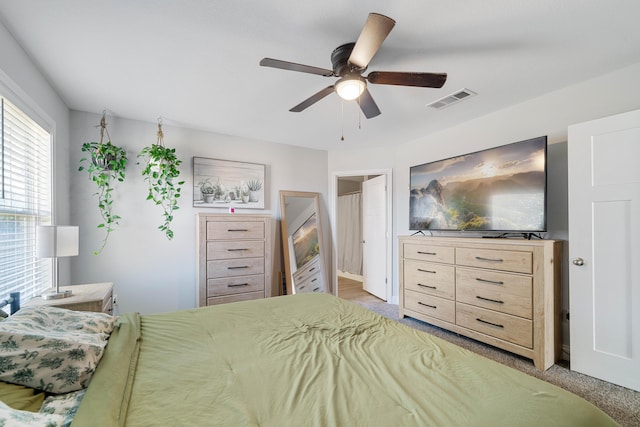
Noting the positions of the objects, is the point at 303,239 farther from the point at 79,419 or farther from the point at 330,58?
the point at 79,419

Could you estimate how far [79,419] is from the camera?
0.73m

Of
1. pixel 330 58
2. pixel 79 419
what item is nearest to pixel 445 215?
pixel 330 58

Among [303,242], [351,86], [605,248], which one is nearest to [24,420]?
[351,86]

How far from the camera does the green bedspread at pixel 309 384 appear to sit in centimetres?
83

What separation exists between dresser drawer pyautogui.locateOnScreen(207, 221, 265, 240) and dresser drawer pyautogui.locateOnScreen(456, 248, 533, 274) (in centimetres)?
228

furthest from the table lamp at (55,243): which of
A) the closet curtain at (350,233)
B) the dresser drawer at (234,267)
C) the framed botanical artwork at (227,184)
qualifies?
the closet curtain at (350,233)

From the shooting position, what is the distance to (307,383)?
103 centimetres

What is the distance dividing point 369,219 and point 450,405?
4.07m

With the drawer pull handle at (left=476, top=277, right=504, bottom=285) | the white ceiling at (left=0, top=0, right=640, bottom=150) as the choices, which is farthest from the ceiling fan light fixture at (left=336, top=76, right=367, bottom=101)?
the drawer pull handle at (left=476, top=277, right=504, bottom=285)

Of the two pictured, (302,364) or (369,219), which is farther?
(369,219)

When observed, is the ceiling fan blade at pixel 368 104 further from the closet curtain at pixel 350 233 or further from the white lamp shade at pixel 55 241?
the closet curtain at pixel 350 233

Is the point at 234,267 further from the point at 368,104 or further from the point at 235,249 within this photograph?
the point at 368,104

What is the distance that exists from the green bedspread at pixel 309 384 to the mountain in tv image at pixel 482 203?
70.9 inches

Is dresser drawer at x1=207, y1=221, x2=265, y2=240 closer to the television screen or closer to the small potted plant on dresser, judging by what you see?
the small potted plant on dresser
